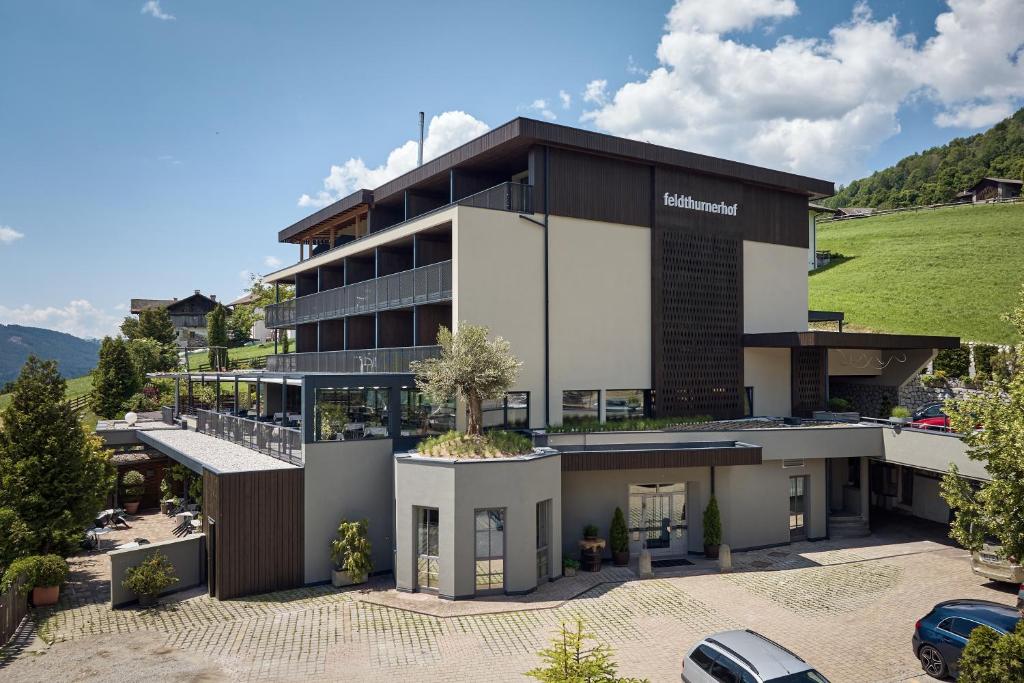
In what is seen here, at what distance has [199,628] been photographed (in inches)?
621

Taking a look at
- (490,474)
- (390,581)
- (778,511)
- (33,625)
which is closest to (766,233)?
(778,511)

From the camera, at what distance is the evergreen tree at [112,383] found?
4722 centimetres

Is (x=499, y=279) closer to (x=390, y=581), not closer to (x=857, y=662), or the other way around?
(x=390, y=581)

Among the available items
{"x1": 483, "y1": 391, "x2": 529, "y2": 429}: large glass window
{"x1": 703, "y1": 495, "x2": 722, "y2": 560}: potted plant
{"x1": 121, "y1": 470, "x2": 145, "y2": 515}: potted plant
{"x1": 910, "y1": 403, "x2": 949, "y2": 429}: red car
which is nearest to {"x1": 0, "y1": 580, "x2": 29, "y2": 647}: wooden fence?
{"x1": 483, "y1": 391, "x2": 529, "y2": 429}: large glass window

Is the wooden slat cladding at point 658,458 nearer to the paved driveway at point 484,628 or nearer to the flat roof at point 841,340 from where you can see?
the paved driveway at point 484,628

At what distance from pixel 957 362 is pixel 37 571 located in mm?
40389

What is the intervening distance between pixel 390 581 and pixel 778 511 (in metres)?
13.8

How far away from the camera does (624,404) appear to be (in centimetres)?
2480

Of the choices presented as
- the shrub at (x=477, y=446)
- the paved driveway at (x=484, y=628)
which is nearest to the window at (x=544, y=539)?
the paved driveway at (x=484, y=628)

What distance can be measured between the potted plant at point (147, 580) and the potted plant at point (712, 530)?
54.1 ft

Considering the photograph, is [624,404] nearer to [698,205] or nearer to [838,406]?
[698,205]

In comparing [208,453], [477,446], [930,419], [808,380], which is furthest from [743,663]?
[808,380]

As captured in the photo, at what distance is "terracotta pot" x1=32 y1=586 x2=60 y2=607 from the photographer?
17547 mm

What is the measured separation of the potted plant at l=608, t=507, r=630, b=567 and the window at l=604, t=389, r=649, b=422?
442 cm
